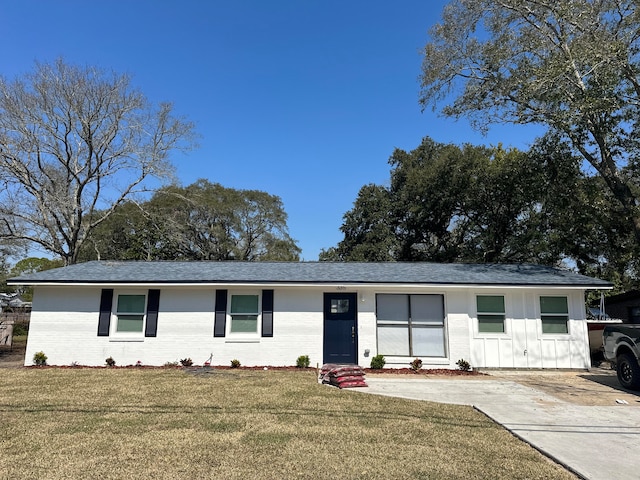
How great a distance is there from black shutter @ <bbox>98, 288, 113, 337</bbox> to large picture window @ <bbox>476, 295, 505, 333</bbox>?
35.1 feet

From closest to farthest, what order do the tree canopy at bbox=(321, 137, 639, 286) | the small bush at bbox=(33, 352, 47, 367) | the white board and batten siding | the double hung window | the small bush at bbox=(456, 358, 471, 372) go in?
the small bush at bbox=(456, 358, 471, 372), the small bush at bbox=(33, 352, 47, 367), the white board and batten siding, the double hung window, the tree canopy at bbox=(321, 137, 639, 286)

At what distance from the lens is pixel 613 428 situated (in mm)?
6352

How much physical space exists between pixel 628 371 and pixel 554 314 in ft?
9.97

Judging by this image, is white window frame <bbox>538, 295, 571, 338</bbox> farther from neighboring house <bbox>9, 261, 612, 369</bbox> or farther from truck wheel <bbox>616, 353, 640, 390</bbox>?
truck wheel <bbox>616, 353, 640, 390</bbox>

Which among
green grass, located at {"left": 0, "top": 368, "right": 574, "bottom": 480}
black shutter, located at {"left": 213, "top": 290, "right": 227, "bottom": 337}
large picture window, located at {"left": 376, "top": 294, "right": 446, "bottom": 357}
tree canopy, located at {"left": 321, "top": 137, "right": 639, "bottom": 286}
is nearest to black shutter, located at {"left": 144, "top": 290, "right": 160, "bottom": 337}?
black shutter, located at {"left": 213, "top": 290, "right": 227, "bottom": 337}

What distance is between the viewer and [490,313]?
12.5 m

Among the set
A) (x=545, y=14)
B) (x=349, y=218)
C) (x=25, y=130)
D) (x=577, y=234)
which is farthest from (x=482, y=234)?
(x=25, y=130)

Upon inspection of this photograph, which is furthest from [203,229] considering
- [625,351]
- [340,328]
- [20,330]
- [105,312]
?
[625,351]

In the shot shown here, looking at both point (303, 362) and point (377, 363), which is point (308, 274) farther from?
point (377, 363)

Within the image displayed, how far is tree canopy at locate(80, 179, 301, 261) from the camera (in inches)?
1202

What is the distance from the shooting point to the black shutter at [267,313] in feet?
40.4

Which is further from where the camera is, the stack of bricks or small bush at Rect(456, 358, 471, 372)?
small bush at Rect(456, 358, 471, 372)

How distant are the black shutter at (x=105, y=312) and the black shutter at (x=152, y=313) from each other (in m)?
1.11

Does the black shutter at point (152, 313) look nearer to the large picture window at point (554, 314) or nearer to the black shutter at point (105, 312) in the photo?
the black shutter at point (105, 312)
